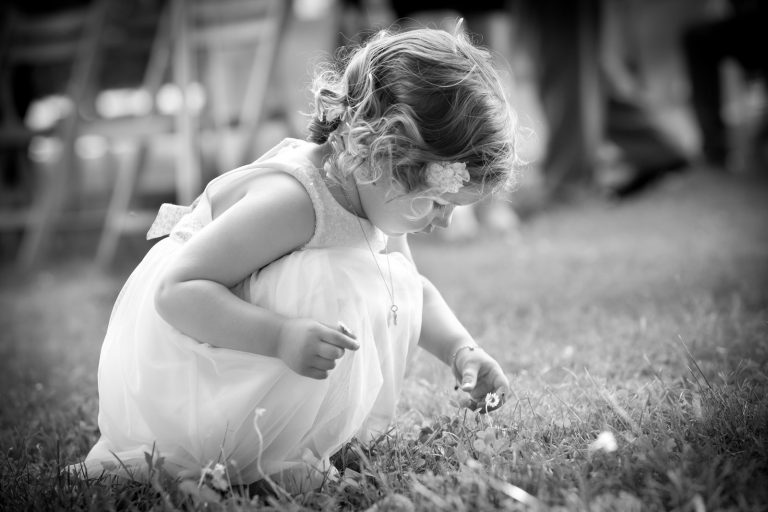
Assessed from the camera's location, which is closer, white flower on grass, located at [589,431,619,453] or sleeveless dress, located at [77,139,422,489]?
white flower on grass, located at [589,431,619,453]

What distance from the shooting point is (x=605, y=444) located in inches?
53.2

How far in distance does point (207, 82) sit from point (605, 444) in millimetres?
4801

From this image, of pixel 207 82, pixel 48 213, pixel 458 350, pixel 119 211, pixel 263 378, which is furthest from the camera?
pixel 207 82

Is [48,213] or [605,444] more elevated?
[605,444]

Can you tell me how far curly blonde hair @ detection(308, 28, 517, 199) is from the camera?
147 cm

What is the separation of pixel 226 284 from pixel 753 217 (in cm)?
453

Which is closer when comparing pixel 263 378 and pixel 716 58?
pixel 263 378

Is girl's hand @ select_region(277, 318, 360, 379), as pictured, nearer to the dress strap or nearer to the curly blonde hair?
the curly blonde hair

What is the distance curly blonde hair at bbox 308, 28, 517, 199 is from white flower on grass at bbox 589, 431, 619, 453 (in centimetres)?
54

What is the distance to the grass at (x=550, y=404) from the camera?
129cm

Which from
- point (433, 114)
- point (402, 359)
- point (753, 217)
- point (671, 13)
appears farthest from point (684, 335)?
point (671, 13)

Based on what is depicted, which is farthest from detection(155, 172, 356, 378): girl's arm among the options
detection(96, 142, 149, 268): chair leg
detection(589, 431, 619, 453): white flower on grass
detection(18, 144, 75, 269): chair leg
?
detection(18, 144, 75, 269): chair leg

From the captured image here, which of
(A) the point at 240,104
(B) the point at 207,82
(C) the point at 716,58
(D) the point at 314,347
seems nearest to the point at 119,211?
(B) the point at 207,82

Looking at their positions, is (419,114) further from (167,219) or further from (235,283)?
(167,219)
